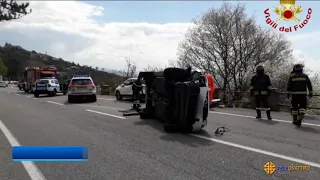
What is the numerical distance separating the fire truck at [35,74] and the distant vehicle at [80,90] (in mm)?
16313

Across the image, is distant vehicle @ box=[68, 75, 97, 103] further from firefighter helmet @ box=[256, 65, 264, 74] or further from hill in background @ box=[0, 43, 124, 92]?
hill in background @ box=[0, 43, 124, 92]

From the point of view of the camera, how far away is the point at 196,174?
5.00 meters

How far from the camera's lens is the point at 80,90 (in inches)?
821

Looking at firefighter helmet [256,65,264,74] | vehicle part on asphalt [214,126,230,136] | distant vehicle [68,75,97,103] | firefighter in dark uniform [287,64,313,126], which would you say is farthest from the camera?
distant vehicle [68,75,97,103]

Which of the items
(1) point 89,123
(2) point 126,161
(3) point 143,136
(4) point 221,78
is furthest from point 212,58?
(2) point 126,161

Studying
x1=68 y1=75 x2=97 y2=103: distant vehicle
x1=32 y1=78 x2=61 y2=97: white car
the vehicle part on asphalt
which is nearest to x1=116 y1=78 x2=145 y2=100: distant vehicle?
x1=68 y1=75 x2=97 y2=103: distant vehicle

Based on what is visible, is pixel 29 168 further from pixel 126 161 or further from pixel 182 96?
pixel 182 96

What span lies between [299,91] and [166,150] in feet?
16.7

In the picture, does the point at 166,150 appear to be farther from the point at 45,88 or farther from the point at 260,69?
the point at 45,88

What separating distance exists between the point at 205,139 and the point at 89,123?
442 cm

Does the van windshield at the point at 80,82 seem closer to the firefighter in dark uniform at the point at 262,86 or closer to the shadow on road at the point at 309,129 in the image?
the firefighter in dark uniform at the point at 262,86

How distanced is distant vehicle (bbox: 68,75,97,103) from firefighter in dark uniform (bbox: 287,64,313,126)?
1422cm

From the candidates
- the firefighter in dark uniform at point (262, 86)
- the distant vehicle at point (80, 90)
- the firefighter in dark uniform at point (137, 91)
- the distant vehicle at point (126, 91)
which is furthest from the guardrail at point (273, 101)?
the distant vehicle at point (80, 90)

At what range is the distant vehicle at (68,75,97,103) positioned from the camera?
816 inches
